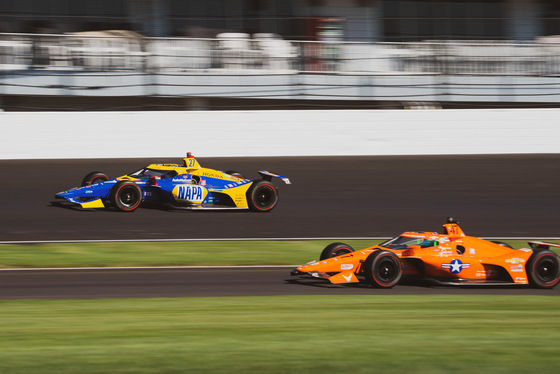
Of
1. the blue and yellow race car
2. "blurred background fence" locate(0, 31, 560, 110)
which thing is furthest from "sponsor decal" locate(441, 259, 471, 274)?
"blurred background fence" locate(0, 31, 560, 110)

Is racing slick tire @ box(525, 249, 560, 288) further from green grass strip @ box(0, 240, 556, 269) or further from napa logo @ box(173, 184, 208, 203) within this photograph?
napa logo @ box(173, 184, 208, 203)

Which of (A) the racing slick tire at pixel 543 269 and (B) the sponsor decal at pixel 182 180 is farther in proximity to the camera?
(B) the sponsor decal at pixel 182 180

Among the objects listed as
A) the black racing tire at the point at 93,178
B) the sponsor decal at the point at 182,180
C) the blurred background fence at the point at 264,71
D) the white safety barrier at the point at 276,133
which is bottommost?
the sponsor decal at the point at 182,180

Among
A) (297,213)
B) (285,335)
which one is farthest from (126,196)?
(285,335)

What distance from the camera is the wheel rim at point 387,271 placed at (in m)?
10.8

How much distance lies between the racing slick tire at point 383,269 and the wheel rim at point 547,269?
6.47 ft

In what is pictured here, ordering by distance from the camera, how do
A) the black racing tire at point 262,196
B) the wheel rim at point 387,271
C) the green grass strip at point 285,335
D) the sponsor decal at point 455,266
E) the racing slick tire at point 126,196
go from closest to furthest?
the green grass strip at point 285,335 < the wheel rim at point 387,271 < the sponsor decal at point 455,266 < the racing slick tire at point 126,196 < the black racing tire at point 262,196

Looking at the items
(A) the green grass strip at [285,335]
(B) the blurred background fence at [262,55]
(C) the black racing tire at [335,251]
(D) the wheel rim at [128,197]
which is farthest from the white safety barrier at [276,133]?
(A) the green grass strip at [285,335]

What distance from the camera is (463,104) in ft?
75.5

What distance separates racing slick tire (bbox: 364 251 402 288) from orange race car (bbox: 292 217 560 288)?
0.18m

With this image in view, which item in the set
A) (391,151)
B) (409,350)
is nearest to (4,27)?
(391,151)

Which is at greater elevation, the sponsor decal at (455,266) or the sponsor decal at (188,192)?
the sponsor decal at (188,192)

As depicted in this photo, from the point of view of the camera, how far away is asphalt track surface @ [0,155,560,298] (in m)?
11.2

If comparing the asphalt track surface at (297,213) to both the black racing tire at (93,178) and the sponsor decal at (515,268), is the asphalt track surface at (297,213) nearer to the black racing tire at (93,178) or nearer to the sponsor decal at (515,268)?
the sponsor decal at (515,268)
